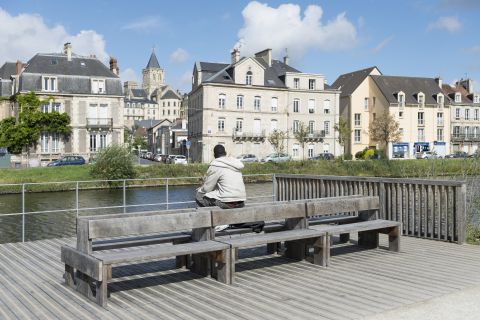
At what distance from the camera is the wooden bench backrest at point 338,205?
8.00 metres

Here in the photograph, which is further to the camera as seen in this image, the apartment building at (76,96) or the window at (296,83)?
the window at (296,83)

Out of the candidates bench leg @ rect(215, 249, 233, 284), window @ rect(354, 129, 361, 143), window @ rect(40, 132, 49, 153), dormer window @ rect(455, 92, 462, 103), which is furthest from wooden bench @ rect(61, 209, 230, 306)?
dormer window @ rect(455, 92, 462, 103)

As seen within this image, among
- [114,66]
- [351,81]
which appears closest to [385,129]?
[351,81]

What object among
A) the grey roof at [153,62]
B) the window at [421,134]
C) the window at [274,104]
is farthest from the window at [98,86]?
the grey roof at [153,62]

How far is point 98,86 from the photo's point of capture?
177 feet

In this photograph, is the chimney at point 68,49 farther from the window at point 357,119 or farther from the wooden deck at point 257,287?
the wooden deck at point 257,287

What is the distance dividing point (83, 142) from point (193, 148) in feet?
46.6

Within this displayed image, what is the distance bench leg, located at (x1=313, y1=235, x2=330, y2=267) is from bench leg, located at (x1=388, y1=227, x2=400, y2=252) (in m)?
1.55

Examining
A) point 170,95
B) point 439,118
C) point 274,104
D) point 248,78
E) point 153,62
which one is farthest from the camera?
point 153,62

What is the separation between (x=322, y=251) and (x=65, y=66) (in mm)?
51161

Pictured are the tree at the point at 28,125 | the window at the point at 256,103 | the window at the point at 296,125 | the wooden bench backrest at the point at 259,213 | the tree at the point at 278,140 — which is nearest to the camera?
the wooden bench backrest at the point at 259,213

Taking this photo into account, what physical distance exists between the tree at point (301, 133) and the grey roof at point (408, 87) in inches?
517

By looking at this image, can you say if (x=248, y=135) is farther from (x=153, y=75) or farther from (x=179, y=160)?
(x=153, y=75)

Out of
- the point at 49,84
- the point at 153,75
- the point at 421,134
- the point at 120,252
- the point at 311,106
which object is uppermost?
the point at 153,75
